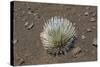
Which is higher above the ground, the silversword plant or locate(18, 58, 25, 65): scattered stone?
the silversword plant

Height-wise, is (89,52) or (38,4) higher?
(38,4)

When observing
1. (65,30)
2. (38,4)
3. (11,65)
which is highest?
(38,4)

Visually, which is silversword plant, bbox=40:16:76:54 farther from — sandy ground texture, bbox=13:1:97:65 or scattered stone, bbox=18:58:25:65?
scattered stone, bbox=18:58:25:65

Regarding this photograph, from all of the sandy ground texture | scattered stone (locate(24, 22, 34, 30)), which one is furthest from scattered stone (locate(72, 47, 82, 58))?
scattered stone (locate(24, 22, 34, 30))

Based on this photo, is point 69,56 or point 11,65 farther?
point 69,56

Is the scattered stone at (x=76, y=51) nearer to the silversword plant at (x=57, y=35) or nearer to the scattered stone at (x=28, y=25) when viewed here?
the silversword plant at (x=57, y=35)
